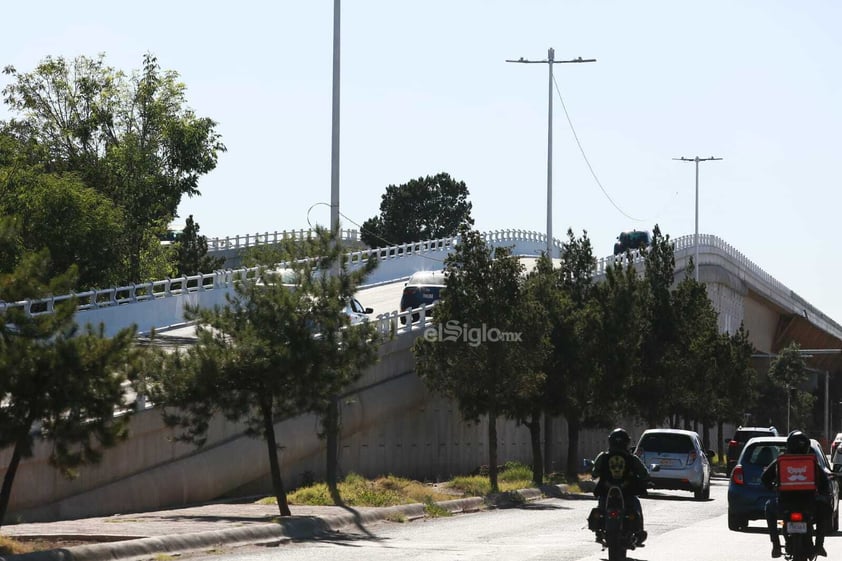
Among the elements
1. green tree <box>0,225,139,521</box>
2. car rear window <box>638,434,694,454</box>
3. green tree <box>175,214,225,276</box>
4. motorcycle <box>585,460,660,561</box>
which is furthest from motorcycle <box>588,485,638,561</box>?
green tree <box>175,214,225,276</box>

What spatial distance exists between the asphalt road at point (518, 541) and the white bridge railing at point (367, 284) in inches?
175

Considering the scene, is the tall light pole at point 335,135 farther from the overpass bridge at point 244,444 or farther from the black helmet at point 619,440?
the black helmet at point 619,440

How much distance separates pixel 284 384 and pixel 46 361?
765 cm

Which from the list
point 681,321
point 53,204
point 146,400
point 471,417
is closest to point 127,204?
point 53,204

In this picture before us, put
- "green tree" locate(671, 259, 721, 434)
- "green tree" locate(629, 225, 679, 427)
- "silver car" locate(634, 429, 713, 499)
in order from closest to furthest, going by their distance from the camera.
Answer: "silver car" locate(634, 429, 713, 499) < "green tree" locate(629, 225, 679, 427) < "green tree" locate(671, 259, 721, 434)

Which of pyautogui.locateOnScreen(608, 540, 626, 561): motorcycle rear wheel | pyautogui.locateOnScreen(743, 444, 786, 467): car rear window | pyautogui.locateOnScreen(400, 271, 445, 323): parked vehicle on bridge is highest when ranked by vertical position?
pyautogui.locateOnScreen(400, 271, 445, 323): parked vehicle on bridge

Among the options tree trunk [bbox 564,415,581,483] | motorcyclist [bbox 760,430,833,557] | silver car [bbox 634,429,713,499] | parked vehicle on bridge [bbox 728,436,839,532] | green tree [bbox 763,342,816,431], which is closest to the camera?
motorcyclist [bbox 760,430,833,557]

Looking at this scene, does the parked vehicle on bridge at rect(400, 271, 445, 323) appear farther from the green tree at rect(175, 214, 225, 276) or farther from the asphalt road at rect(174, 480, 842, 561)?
the green tree at rect(175, 214, 225, 276)

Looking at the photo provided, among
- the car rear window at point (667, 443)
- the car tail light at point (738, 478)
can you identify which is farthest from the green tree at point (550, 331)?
the car tail light at point (738, 478)

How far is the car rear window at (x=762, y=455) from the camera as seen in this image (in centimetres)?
2386

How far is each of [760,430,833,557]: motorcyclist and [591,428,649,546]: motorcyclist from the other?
1.40 metres

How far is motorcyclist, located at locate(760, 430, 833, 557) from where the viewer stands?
15.8m

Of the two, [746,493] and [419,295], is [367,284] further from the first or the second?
[746,493]

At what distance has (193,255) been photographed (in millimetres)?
82750
